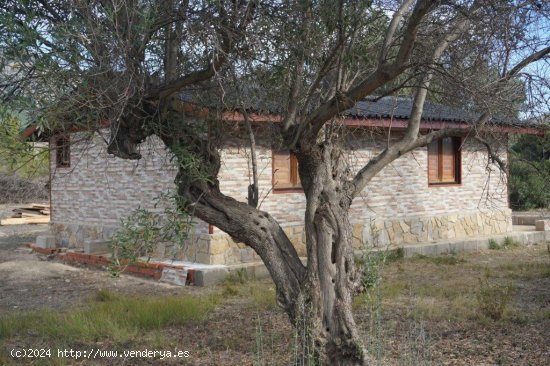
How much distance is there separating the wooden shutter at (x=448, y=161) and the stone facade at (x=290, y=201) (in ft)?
0.82

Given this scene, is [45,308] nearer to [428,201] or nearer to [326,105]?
[326,105]

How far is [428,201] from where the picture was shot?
15188mm

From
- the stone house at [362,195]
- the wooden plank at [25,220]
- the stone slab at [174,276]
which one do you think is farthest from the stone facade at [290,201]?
the wooden plank at [25,220]

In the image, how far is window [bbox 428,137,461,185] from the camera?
50.8 feet

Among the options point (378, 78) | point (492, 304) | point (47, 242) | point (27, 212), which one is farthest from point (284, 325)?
point (27, 212)

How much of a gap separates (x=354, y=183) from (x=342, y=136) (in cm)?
94

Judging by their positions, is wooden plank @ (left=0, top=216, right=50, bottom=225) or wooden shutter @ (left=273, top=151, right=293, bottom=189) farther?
wooden plank @ (left=0, top=216, right=50, bottom=225)

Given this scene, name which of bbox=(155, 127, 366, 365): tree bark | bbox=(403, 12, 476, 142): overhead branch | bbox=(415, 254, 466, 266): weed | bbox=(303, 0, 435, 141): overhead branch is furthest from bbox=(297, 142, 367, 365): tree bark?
bbox=(415, 254, 466, 266): weed

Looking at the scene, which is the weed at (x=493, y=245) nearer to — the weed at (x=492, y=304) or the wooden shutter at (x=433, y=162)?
the wooden shutter at (x=433, y=162)

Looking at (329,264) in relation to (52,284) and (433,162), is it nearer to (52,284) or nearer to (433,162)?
(52,284)

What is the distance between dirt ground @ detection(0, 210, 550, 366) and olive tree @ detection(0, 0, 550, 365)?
1.91 ft

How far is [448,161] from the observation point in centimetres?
1590

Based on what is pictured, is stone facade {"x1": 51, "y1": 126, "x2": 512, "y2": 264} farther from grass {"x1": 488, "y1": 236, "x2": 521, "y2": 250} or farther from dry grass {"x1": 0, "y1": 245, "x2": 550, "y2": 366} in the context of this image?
dry grass {"x1": 0, "y1": 245, "x2": 550, "y2": 366}

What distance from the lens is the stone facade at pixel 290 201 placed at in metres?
11.8
